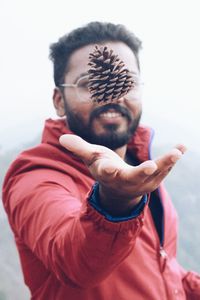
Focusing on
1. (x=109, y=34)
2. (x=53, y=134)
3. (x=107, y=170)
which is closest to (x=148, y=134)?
(x=53, y=134)

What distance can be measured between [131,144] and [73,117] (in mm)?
404

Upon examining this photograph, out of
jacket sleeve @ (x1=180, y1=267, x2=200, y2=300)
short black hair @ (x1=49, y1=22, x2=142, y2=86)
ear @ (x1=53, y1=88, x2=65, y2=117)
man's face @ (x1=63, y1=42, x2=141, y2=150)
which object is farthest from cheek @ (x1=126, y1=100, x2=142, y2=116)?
jacket sleeve @ (x1=180, y1=267, x2=200, y2=300)

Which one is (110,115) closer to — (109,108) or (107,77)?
(109,108)

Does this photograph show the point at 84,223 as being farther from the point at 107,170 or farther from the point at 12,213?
the point at 12,213

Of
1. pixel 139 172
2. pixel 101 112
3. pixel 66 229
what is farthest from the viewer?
pixel 101 112

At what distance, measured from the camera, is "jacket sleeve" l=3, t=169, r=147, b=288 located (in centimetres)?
70

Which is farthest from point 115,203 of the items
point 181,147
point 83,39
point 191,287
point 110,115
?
point 191,287

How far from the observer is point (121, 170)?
22.7 inches

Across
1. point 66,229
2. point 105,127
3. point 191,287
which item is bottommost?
point 191,287

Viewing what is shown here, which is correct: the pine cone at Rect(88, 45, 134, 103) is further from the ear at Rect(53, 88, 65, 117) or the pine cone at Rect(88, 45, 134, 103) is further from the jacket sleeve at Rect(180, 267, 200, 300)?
the jacket sleeve at Rect(180, 267, 200, 300)

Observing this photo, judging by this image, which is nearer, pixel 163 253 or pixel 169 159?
pixel 169 159

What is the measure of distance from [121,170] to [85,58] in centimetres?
43

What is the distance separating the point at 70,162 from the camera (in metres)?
1.17

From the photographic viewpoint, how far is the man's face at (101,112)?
35.2 inches
